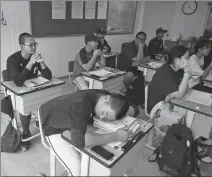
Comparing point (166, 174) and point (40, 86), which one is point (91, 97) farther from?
point (166, 174)

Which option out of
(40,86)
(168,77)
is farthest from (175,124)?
(40,86)

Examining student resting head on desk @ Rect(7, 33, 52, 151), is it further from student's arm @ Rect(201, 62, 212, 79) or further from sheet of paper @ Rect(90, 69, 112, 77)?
student's arm @ Rect(201, 62, 212, 79)

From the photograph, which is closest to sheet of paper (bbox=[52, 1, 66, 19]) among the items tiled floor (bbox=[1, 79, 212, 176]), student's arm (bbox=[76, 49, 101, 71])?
student's arm (bbox=[76, 49, 101, 71])

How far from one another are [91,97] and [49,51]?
2439 millimetres

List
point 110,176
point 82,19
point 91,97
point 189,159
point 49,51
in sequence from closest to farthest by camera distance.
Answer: point 110,176 → point 91,97 → point 189,159 → point 49,51 → point 82,19

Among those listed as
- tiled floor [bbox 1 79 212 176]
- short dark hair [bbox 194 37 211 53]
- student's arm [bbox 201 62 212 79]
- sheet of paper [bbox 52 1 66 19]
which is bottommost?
tiled floor [bbox 1 79 212 176]

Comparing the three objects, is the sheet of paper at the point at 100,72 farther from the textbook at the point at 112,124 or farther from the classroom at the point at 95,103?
the textbook at the point at 112,124

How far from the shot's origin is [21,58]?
1.75 metres

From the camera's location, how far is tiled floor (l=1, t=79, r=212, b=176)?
1.34m

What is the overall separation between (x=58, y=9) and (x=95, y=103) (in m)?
2.64

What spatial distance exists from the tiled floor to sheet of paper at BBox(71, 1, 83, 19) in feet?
7.72

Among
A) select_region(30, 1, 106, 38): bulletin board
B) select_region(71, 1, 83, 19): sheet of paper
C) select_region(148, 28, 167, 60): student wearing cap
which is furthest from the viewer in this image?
select_region(71, 1, 83, 19): sheet of paper

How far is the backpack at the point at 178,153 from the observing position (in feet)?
4.59

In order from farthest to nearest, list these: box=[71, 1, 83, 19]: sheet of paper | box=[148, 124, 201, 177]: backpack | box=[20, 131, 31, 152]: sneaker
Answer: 1. box=[71, 1, 83, 19]: sheet of paper
2. box=[20, 131, 31, 152]: sneaker
3. box=[148, 124, 201, 177]: backpack
